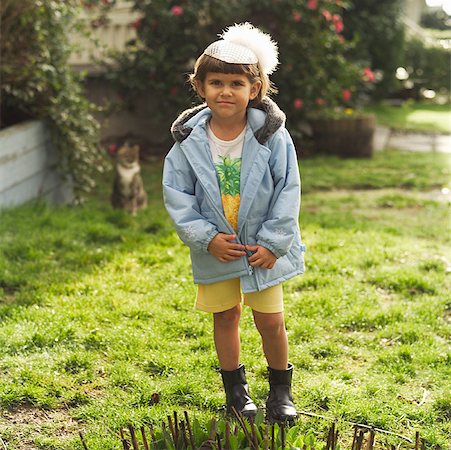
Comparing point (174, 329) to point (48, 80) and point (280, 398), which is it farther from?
point (48, 80)

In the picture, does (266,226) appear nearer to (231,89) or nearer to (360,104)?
(231,89)

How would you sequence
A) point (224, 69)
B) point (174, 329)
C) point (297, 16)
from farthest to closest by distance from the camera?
point (297, 16) < point (174, 329) < point (224, 69)

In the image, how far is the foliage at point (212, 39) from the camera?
8.91 metres

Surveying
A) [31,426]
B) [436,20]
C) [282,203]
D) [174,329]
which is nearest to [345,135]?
[174,329]

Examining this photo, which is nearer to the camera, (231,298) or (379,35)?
(231,298)

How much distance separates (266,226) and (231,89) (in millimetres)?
522

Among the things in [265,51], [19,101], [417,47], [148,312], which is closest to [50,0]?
[19,101]

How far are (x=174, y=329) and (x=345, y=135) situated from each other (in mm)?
5971

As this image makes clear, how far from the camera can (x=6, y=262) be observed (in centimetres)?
480

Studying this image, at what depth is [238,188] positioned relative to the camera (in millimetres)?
2908

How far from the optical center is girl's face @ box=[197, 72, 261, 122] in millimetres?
2807

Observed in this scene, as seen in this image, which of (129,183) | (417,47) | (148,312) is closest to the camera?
(148,312)

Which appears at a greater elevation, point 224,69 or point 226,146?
point 224,69

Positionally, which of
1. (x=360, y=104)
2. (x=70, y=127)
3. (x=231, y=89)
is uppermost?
(x=231, y=89)
